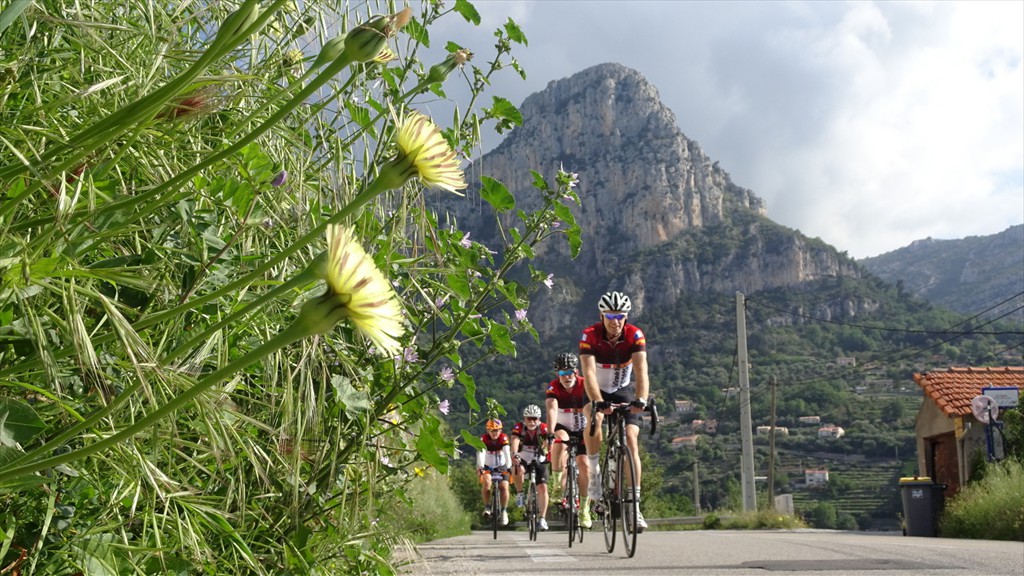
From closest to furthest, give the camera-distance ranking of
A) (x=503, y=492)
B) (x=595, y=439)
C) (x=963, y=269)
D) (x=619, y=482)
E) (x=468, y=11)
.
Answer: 1. (x=468, y=11)
2. (x=619, y=482)
3. (x=595, y=439)
4. (x=503, y=492)
5. (x=963, y=269)

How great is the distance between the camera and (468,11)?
2.61m

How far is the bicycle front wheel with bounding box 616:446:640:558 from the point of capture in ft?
22.8

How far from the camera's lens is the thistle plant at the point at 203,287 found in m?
0.89

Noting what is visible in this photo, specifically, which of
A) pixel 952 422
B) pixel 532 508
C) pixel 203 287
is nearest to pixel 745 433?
pixel 952 422

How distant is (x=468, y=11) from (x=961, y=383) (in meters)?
26.9

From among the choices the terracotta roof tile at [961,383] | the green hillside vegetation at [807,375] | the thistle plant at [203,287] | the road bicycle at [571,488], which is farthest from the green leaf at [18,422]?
the green hillside vegetation at [807,375]

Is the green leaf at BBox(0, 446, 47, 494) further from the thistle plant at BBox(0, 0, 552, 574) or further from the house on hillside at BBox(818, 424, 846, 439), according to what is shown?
the house on hillside at BBox(818, 424, 846, 439)

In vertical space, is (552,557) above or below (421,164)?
below

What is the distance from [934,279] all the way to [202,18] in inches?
5975

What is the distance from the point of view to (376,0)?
1979 mm

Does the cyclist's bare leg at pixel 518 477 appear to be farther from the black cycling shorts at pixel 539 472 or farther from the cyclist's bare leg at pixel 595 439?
the cyclist's bare leg at pixel 595 439

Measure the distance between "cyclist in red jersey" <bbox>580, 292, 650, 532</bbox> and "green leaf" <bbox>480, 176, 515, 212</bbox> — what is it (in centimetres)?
477

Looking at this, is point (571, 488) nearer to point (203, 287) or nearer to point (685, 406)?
point (203, 287)

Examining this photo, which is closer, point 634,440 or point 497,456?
Answer: point 634,440
